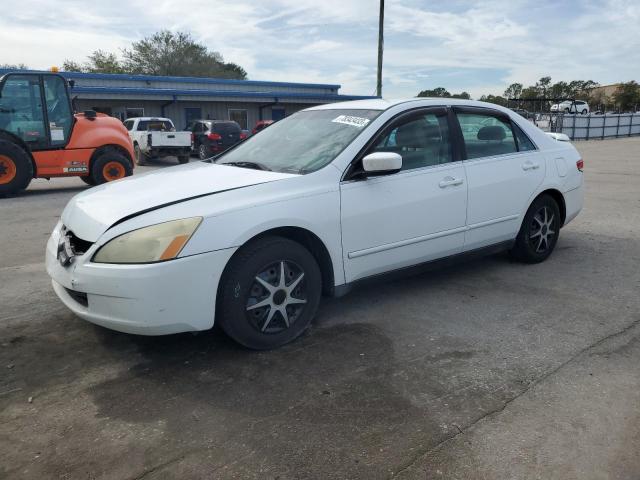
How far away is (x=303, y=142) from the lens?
157 inches

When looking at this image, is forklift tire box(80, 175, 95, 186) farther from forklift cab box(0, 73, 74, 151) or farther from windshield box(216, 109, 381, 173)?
windshield box(216, 109, 381, 173)

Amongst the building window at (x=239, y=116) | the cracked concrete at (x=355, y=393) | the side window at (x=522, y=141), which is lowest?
the cracked concrete at (x=355, y=393)

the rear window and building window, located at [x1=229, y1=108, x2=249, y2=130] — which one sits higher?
building window, located at [x1=229, y1=108, x2=249, y2=130]

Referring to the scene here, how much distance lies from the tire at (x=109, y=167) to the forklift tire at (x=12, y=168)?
127cm

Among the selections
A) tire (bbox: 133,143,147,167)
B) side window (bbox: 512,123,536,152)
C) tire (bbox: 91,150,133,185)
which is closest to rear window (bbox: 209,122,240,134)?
tire (bbox: 133,143,147,167)

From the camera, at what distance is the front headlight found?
2.86 meters

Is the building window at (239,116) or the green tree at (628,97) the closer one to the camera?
the building window at (239,116)

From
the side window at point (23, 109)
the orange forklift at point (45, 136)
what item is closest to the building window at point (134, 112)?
the orange forklift at point (45, 136)

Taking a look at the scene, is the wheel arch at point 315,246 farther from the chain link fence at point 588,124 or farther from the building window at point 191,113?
the chain link fence at point 588,124

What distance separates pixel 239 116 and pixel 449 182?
29.2 meters

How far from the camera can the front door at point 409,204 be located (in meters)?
3.59

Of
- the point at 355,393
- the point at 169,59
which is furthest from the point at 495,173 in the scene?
the point at 169,59

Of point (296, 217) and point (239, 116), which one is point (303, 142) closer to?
point (296, 217)

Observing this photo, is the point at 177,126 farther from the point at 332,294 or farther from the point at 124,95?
the point at 332,294
